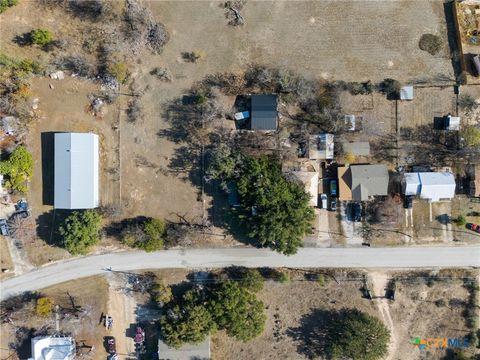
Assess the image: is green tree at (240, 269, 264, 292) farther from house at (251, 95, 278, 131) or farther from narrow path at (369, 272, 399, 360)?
house at (251, 95, 278, 131)

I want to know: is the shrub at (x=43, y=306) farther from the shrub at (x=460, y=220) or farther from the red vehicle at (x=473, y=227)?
the red vehicle at (x=473, y=227)

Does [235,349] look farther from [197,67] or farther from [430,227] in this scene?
[197,67]

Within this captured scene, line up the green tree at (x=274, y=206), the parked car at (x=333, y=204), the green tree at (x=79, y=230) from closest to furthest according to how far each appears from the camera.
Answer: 1. the green tree at (x=274, y=206)
2. the green tree at (x=79, y=230)
3. the parked car at (x=333, y=204)

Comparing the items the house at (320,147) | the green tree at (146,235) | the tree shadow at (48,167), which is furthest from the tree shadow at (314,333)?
the tree shadow at (48,167)

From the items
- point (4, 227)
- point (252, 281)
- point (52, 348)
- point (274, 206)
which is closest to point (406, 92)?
point (274, 206)

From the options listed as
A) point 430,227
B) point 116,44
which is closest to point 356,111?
point 430,227
